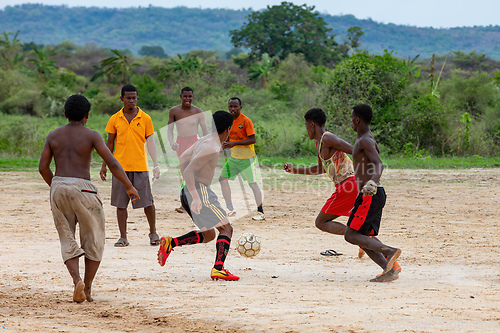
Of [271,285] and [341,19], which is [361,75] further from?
[341,19]

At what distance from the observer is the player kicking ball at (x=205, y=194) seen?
17.6 feet

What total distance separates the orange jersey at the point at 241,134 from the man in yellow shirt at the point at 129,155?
2075mm

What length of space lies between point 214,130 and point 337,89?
13.9 meters

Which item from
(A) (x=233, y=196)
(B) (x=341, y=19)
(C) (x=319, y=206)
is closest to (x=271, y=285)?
(C) (x=319, y=206)

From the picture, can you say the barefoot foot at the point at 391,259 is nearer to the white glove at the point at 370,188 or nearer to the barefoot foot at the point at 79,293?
the white glove at the point at 370,188

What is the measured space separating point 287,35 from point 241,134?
1838 inches

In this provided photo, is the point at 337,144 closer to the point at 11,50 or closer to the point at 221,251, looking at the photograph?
the point at 221,251

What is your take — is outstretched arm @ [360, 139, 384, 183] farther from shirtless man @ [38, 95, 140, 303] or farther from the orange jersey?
the orange jersey

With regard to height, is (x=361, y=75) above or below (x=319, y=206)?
above

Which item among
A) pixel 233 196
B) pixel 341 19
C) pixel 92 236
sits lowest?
pixel 233 196

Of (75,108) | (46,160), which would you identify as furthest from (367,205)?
(46,160)

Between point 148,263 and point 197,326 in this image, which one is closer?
point 197,326

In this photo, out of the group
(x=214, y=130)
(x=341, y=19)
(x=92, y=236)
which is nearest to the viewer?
(x=92, y=236)

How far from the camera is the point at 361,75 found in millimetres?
18516
